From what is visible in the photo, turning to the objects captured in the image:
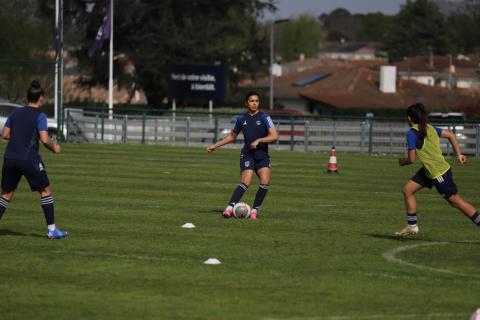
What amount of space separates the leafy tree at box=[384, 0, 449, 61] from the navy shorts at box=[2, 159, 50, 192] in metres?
146

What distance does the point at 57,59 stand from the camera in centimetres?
4825

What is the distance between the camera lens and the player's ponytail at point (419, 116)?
15.0 metres

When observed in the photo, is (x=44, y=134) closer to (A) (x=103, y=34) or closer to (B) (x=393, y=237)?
(B) (x=393, y=237)

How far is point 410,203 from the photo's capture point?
1548cm

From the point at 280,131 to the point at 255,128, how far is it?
93.7ft

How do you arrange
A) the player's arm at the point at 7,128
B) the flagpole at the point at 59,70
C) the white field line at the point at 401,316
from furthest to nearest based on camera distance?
the flagpole at the point at 59,70 < the player's arm at the point at 7,128 < the white field line at the point at 401,316

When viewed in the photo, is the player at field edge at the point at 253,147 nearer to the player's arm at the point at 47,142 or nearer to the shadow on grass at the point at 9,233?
the shadow on grass at the point at 9,233

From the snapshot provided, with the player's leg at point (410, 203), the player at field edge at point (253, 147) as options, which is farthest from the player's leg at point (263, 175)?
the player's leg at point (410, 203)

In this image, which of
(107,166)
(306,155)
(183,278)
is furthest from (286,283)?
(306,155)

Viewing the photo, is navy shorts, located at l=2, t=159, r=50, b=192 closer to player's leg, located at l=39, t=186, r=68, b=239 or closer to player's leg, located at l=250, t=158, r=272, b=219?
player's leg, located at l=39, t=186, r=68, b=239

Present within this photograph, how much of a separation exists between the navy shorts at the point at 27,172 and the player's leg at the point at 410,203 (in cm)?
456

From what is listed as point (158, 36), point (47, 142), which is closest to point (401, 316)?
point (47, 142)

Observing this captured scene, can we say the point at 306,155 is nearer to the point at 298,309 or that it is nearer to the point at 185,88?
the point at 185,88

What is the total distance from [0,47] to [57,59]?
46.5 ft
